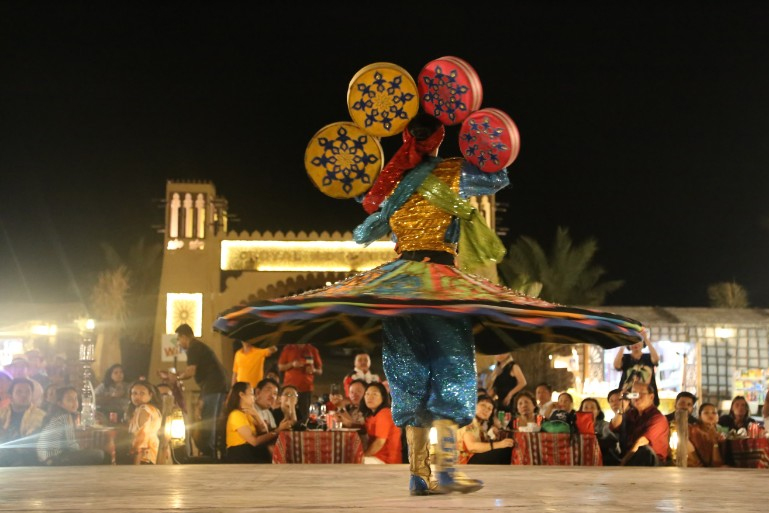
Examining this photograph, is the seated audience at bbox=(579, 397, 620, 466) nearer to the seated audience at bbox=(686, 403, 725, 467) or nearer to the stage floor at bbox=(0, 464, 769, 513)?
the seated audience at bbox=(686, 403, 725, 467)

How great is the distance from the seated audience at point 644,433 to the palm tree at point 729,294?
28.2m

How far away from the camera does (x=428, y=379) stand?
15.5 ft

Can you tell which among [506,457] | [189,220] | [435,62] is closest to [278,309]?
[435,62]

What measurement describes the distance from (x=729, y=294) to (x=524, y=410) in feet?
92.9

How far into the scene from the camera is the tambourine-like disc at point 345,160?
5.30 meters

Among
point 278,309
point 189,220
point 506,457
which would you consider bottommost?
point 506,457

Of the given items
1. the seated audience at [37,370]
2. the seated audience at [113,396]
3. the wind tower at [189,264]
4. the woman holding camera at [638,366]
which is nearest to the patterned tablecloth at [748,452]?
the woman holding camera at [638,366]

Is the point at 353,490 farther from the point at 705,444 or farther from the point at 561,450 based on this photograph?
the point at 705,444

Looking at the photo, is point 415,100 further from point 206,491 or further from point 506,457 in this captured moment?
point 506,457

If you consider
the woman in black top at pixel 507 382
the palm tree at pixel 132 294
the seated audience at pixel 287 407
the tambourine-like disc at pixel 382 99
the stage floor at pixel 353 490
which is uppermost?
the palm tree at pixel 132 294

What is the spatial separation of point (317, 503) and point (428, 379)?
93 cm

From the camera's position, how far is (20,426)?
29.0ft

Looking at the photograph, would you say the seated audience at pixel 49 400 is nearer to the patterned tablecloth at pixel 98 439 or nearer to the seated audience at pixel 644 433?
the patterned tablecloth at pixel 98 439

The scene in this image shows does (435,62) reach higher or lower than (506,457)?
higher
